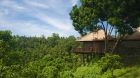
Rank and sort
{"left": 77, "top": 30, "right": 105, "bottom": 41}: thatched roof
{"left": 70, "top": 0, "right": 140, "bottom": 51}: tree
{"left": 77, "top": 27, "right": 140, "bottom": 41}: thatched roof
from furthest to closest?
{"left": 77, "top": 30, "right": 105, "bottom": 41}: thatched roof
{"left": 77, "top": 27, "right": 140, "bottom": 41}: thatched roof
{"left": 70, "top": 0, "right": 140, "bottom": 51}: tree

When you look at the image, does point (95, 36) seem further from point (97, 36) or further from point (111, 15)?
point (111, 15)

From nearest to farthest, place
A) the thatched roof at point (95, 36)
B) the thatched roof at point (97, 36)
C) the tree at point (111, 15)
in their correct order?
1. the tree at point (111, 15)
2. the thatched roof at point (97, 36)
3. the thatched roof at point (95, 36)

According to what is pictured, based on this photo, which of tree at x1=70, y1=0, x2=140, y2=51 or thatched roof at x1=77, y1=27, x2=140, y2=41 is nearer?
tree at x1=70, y1=0, x2=140, y2=51

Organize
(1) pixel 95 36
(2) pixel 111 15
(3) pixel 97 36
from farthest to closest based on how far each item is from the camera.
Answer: (1) pixel 95 36
(3) pixel 97 36
(2) pixel 111 15

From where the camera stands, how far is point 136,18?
5659cm

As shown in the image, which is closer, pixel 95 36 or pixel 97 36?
pixel 97 36

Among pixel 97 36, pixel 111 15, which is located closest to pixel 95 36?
pixel 97 36

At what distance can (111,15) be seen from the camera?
187 ft

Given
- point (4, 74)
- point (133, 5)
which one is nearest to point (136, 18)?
point (133, 5)

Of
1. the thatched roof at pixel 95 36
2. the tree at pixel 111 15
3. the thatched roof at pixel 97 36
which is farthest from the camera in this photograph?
the thatched roof at pixel 95 36

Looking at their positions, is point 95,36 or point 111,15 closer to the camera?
point 111,15

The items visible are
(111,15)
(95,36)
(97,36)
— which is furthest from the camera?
(95,36)

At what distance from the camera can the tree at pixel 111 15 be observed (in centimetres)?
5547

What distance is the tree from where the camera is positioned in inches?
2184
